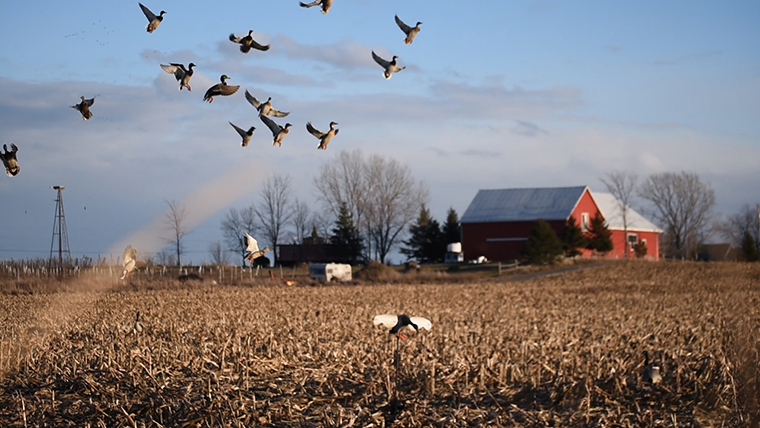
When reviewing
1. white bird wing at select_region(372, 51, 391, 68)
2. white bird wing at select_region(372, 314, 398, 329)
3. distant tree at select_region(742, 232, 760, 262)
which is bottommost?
white bird wing at select_region(372, 314, 398, 329)

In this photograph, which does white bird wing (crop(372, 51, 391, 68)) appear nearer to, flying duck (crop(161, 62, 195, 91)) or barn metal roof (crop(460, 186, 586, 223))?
flying duck (crop(161, 62, 195, 91))

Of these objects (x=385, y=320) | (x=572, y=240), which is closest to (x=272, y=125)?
(x=385, y=320)

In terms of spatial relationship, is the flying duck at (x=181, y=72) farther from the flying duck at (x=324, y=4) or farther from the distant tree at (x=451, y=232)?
the distant tree at (x=451, y=232)

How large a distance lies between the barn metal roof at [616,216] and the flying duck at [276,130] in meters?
59.4

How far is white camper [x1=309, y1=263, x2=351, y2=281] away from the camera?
4544 cm

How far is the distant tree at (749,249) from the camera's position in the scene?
28.3 meters

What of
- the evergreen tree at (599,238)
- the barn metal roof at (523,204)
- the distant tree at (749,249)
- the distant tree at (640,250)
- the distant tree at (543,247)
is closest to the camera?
the distant tree at (749,249)

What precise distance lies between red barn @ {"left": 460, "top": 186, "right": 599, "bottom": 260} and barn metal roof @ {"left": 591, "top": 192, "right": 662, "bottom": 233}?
3.43 metres

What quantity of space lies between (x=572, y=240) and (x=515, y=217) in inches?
225

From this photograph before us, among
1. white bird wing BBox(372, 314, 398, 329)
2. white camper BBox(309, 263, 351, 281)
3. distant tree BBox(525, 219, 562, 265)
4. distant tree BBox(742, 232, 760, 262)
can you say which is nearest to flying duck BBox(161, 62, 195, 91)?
white bird wing BBox(372, 314, 398, 329)

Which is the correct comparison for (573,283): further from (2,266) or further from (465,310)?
(2,266)

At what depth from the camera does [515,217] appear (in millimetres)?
61594

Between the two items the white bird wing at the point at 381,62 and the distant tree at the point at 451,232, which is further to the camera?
the distant tree at the point at 451,232

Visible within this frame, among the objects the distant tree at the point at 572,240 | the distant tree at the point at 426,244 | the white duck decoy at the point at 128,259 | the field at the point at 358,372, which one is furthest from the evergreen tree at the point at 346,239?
the white duck decoy at the point at 128,259
